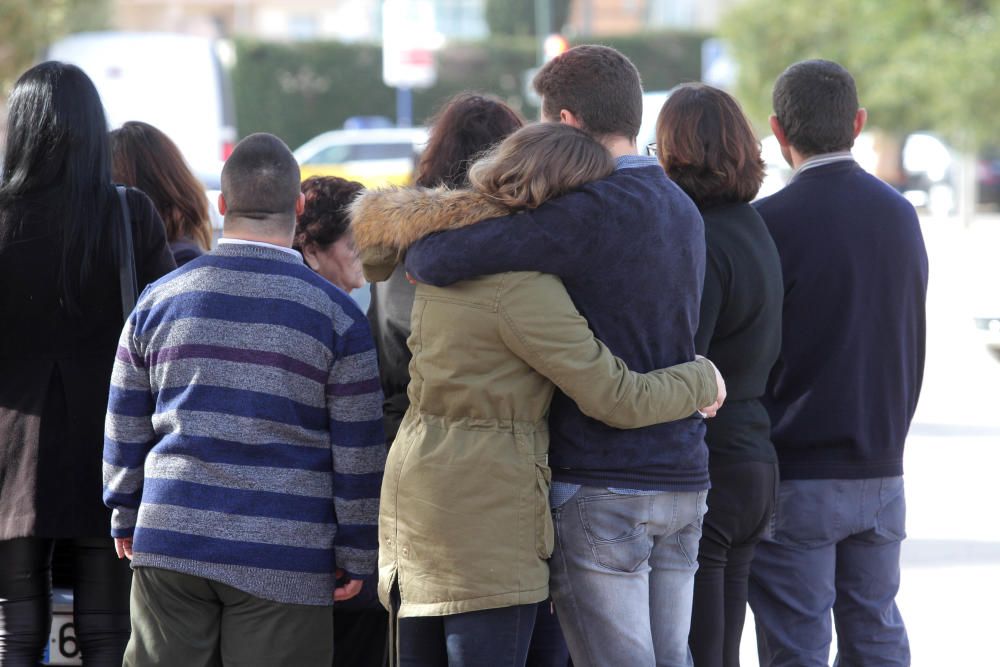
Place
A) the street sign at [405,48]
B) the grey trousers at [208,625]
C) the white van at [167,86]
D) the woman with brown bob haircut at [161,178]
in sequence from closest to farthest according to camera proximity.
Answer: the grey trousers at [208,625] < the woman with brown bob haircut at [161,178] < the white van at [167,86] < the street sign at [405,48]

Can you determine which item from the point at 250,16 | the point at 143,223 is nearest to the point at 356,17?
the point at 250,16

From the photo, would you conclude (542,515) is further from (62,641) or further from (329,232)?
(62,641)

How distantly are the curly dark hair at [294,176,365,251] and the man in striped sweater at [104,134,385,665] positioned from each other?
676 mm

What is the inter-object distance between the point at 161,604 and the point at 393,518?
1.93 ft

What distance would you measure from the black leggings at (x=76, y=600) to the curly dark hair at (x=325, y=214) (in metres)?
1.02

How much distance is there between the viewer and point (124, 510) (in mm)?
3240

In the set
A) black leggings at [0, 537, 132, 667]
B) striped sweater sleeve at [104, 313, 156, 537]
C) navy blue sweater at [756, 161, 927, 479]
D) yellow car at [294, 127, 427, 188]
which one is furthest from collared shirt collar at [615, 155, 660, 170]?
yellow car at [294, 127, 427, 188]

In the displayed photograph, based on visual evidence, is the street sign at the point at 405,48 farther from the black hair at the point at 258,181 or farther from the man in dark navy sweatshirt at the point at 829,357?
the black hair at the point at 258,181

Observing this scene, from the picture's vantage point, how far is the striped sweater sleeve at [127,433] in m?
3.18

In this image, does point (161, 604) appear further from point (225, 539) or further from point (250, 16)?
point (250, 16)

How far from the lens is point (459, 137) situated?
362 centimetres

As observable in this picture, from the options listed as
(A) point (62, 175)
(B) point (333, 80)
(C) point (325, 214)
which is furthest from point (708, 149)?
(B) point (333, 80)

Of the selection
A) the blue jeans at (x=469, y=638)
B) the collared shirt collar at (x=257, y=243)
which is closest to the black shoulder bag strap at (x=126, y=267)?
the collared shirt collar at (x=257, y=243)

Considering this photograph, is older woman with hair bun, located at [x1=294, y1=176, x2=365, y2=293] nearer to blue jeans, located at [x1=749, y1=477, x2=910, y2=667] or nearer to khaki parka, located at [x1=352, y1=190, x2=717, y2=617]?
khaki parka, located at [x1=352, y1=190, x2=717, y2=617]
